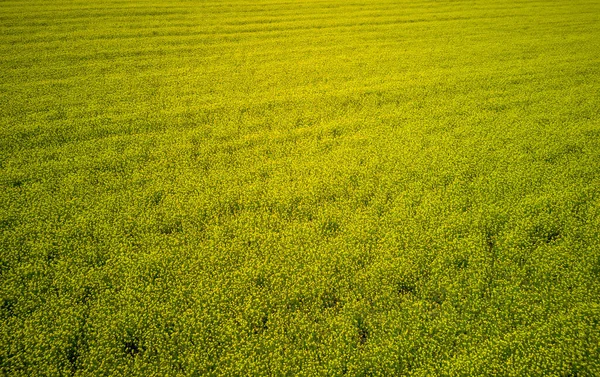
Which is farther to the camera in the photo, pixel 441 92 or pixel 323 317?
pixel 441 92

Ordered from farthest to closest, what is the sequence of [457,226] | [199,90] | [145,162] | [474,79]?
1. [474,79]
2. [199,90]
3. [145,162]
4. [457,226]

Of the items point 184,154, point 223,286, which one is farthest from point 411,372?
point 184,154

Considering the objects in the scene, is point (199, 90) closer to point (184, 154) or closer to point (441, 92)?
point (184, 154)

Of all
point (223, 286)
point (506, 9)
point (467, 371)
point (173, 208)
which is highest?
point (506, 9)

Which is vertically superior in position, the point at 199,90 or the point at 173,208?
the point at 199,90

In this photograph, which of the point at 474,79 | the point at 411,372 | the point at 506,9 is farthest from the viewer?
the point at 506,9

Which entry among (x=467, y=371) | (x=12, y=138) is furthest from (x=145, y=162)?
(x=467, y=371)
